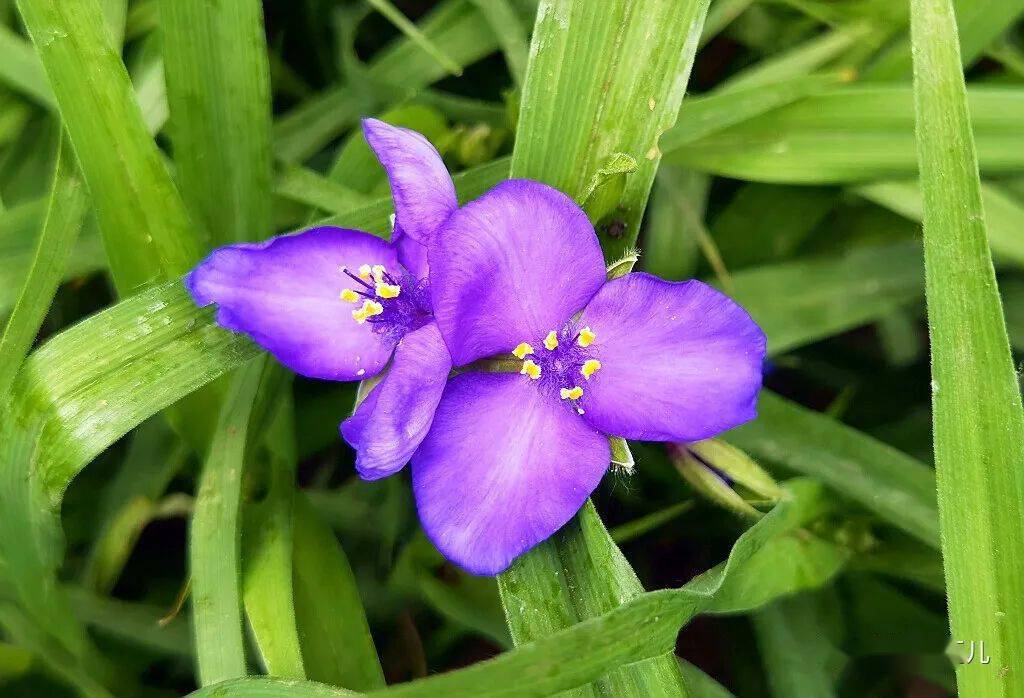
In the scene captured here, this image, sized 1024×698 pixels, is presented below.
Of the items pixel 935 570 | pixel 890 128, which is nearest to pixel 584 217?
pixel 890 128

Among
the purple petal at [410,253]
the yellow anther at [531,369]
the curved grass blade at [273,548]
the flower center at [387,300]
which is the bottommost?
the curved grass blade at [273,548]

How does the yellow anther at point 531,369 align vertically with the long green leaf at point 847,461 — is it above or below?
above

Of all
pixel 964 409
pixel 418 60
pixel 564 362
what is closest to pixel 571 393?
pixel 564 362

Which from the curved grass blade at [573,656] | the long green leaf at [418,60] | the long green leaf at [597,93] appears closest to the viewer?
the curved grass blade at [573,656]

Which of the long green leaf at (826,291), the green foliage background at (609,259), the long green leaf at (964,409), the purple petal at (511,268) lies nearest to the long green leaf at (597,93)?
the green foliage background at (609,259)

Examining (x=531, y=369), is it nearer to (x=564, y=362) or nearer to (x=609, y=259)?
(x=564, y=362)

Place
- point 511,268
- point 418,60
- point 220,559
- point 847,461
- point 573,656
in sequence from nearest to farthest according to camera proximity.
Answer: point 573,656
point 511,268
point 220,559
point 847,461
point 418,60

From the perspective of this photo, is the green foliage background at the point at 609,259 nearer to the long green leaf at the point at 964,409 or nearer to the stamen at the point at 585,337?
the long green leaf at the point at 964,409
